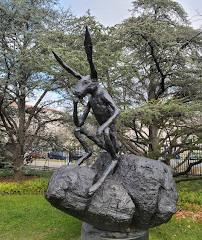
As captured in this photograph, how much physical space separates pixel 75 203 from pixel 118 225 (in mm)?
800

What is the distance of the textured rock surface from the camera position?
3115 mm

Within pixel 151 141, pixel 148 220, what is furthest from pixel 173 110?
pixel 148 220

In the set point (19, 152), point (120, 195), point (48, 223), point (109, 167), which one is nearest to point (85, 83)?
point (109, 167)

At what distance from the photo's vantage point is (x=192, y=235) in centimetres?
537

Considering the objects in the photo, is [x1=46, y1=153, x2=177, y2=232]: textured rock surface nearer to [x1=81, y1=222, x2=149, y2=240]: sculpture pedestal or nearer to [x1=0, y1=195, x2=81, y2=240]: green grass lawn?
[x1=81, y1=222, x2=149, y2=240]: sculpture pedestal

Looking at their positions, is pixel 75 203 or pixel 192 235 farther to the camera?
pixel 192 235

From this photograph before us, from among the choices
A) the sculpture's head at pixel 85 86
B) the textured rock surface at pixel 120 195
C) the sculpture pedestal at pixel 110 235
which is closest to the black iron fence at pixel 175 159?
the textured rock surface at pixel 120 195

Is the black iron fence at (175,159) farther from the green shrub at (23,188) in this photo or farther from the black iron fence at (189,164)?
the green shrub at (23,188)

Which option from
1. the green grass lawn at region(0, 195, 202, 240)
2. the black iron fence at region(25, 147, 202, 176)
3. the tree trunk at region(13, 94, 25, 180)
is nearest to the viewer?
the green grass lawn at region(0, 195, 202, 240)

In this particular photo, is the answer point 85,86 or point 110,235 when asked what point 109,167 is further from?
point 85,86

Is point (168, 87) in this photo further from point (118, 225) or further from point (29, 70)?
point (118, 225)

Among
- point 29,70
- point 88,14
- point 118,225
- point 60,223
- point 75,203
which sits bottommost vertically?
point 60,223

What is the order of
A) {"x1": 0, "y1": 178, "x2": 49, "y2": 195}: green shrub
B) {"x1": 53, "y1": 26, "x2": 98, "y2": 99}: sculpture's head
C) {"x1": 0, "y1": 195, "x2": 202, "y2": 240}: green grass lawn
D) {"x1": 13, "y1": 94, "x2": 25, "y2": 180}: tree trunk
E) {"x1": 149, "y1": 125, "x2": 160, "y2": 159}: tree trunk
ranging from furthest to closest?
{"x1": 13, "y1": 94, "x2": 25, "y2": 180}: tree trunk
{"x1": 0, "y1": 178, "x2": 49, "y2": 195}: green shrub
{"x1": 149, "y1": 125, "x2": 160, "y2": 159}: tree trunk
{"x1": 0, "y1": 195, "x2": 202, "y2": 240}: green grass lawn
{"x1": 53, "y1": 26, "x2": 98, "y2": 99}: sculpture's head

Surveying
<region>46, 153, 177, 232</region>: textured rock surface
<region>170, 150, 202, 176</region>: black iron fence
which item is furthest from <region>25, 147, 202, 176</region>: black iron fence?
<region>46, 153, 177, 232</region>: textured rock surface
